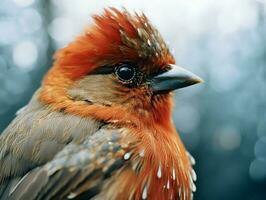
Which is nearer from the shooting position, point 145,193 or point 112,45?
point 145,193

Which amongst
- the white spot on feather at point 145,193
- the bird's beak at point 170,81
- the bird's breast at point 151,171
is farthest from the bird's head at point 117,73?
the white spot on feather at point 145,193

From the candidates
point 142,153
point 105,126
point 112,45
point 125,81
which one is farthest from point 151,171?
point 112,45

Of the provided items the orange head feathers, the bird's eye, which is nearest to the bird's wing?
the orange head feathers

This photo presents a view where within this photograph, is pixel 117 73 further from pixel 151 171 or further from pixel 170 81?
pixel 151 171

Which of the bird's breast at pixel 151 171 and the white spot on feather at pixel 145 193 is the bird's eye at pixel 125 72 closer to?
the bird's breast at pixel 151 171

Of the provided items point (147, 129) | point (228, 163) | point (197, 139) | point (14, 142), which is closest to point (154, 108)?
point (147, 129)

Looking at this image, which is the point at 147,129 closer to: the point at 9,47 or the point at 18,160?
the point at 18,160

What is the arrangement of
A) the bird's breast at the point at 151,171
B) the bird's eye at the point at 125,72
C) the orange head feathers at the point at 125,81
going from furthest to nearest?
1. the bird's eye at the point at 125,72
2. the orange head feathers at the point at 125,81
3. the bird's breast at the point at 151,171
